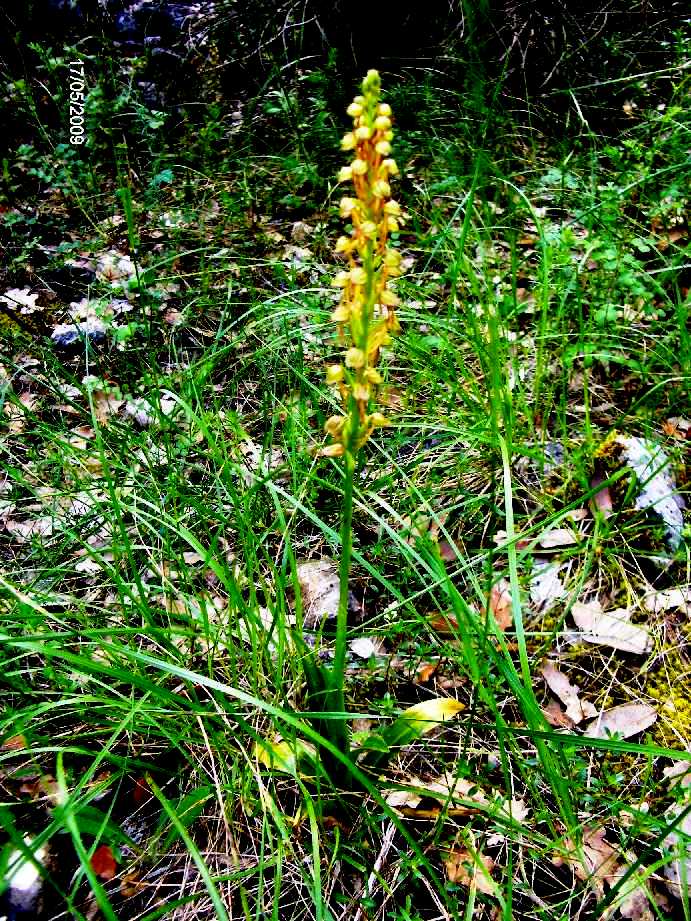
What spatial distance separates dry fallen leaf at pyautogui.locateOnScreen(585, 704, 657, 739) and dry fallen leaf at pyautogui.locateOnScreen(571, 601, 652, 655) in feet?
0.56

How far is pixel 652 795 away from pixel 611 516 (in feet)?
2.63

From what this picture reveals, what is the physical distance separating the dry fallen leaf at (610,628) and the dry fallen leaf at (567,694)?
141mm

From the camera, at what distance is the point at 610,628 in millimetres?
1970

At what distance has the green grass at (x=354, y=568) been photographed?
1518 mm

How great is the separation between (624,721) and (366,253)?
145cm

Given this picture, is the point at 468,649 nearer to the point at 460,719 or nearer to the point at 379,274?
the point at 460,719

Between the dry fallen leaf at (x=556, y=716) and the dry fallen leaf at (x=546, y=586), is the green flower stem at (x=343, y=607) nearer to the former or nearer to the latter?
the dry fallen leaf at (x=556, y=716)

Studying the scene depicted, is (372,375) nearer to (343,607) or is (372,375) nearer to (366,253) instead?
(366,253)

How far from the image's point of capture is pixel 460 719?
69.0 inches

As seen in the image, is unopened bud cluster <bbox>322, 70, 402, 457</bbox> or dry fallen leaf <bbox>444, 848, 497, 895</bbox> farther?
dry fallen leaf <bbox>444, 848, 497, 895</bbox>

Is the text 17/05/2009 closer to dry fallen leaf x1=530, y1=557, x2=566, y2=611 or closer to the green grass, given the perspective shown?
the green grass

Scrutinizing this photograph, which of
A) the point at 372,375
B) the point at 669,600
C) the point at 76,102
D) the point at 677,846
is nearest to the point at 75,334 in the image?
the point at 76,102

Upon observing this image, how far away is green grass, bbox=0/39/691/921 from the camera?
152cm

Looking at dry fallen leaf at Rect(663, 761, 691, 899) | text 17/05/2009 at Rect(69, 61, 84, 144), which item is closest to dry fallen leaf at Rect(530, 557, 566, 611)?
dry fallen leaf at Rect(663, 761, 691, 899)
